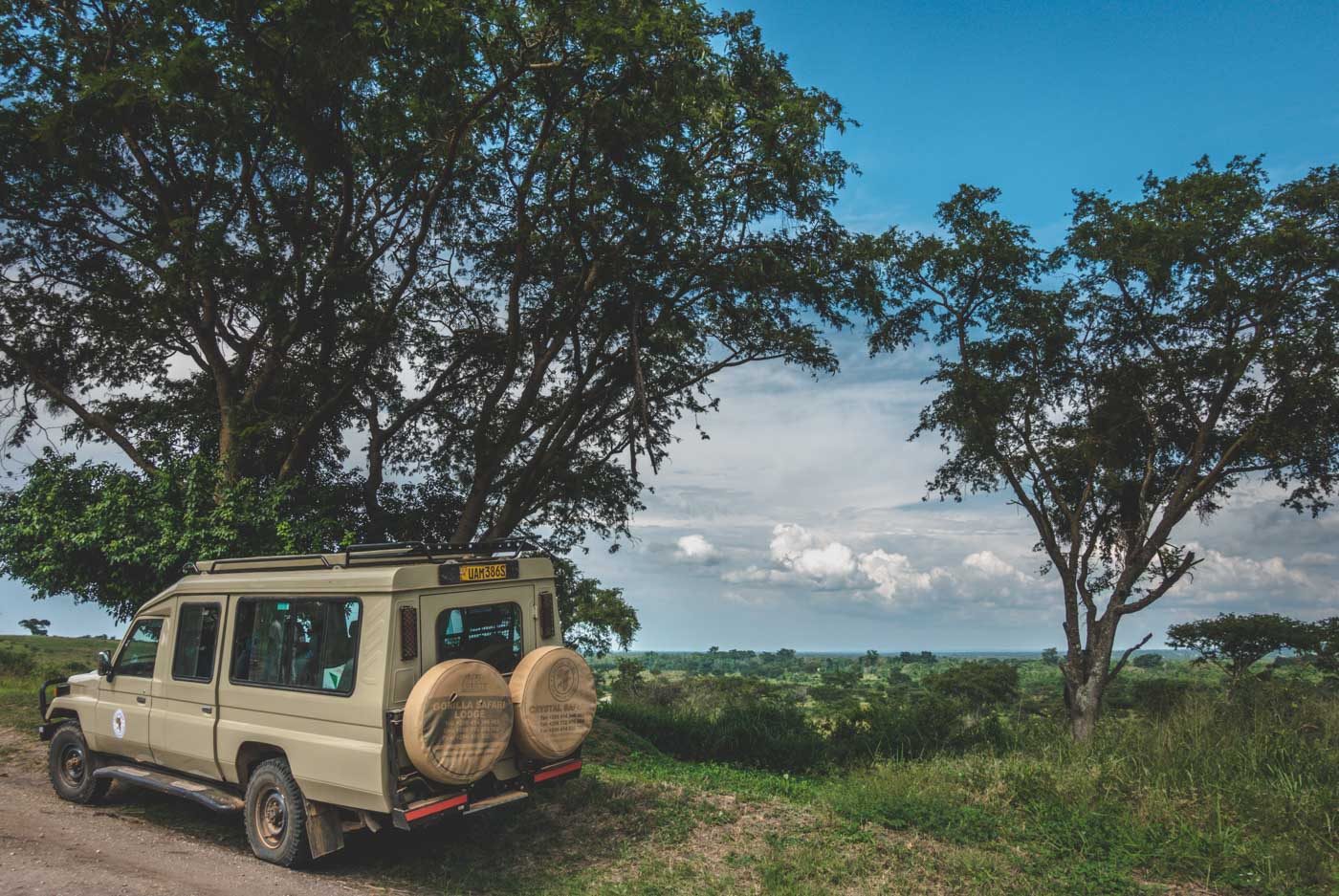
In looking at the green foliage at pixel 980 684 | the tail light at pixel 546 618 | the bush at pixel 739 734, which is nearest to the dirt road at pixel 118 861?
the tail light at pixel 546 618

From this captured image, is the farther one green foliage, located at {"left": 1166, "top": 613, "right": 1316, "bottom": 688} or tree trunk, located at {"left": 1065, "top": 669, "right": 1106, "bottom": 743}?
green foliage, located at {"left": 1166, "top": 613, "right": 1316, "bottom": 688}

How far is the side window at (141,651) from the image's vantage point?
9.73 metres

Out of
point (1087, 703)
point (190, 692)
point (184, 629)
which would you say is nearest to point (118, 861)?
point (190, 692)

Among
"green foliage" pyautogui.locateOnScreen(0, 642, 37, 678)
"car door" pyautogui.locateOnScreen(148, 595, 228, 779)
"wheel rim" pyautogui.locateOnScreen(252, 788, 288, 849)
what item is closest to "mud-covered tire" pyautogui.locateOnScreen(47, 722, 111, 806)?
"car door" pyautogui.locateOnScreen(148, 595, 228, 779)

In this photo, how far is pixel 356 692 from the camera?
742cm

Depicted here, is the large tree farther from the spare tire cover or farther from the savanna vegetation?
the spare tire cover

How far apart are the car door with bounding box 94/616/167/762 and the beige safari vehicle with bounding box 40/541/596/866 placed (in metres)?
0.04

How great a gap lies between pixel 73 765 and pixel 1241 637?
3204 cm

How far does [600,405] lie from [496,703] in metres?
12.2

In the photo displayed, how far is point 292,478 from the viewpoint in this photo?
53.1 feet

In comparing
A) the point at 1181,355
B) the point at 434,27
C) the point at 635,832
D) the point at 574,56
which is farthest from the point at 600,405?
the point at 1181,355

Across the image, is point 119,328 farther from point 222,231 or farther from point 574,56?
point 574,56

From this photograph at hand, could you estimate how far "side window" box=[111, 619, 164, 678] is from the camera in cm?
973

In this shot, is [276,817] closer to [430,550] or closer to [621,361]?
[430,550]
